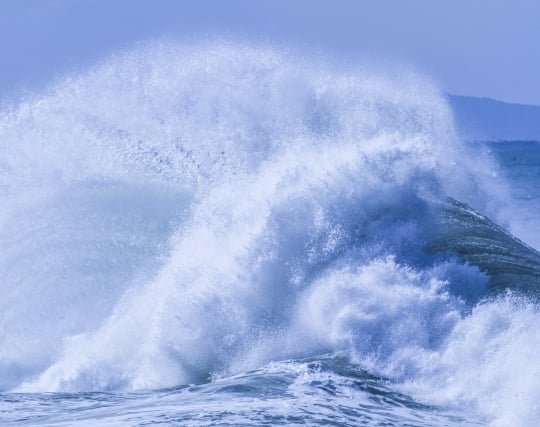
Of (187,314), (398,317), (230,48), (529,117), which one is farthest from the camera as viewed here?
(529,117)

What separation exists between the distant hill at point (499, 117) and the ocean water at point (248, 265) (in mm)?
137981

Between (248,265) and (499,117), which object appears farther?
(499,117)

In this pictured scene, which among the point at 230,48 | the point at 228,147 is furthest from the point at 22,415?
the point at 230,48

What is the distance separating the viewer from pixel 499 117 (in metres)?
180

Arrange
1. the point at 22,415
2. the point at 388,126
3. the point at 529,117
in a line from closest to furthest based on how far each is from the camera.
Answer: the point at 22,415 < the point at 388,126 < the point at 529,117

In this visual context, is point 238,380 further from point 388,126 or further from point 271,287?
point 388,126

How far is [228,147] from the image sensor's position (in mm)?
19906

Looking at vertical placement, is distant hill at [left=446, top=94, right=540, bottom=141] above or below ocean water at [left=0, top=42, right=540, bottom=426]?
above

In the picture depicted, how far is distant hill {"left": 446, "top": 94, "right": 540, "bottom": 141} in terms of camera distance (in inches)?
6403

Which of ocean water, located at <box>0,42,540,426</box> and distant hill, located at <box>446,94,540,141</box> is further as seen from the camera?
distant hill, located at <box>446,94,540,141</box>

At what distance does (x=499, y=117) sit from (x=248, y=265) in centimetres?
17474

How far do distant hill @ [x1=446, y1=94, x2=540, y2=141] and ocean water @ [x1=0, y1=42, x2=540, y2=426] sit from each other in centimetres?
13798

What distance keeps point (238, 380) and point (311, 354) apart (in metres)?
1.22

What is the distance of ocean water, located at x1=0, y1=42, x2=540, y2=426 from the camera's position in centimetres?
1016
